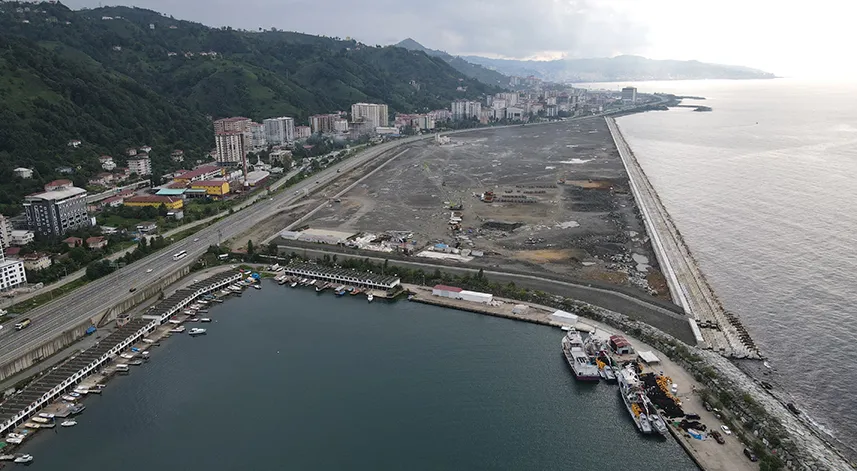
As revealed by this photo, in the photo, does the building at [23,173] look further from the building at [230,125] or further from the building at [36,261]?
the building at [230,125]

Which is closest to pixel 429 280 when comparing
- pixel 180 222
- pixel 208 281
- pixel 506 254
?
pixel 506 254

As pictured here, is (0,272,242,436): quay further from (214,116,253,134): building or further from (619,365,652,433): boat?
(214,116,253,134): building

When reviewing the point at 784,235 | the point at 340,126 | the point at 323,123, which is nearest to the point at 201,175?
the point at 323,123

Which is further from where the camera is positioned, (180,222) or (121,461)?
(180,222)

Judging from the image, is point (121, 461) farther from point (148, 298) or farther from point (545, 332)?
point (545, 332)

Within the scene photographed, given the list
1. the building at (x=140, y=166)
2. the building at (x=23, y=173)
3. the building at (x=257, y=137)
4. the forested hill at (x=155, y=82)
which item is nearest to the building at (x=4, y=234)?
the forested hill at (x=155, y=82)

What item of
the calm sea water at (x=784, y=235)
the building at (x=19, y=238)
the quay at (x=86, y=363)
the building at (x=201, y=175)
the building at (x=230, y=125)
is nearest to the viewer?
the quay at (x=86, y=363)
